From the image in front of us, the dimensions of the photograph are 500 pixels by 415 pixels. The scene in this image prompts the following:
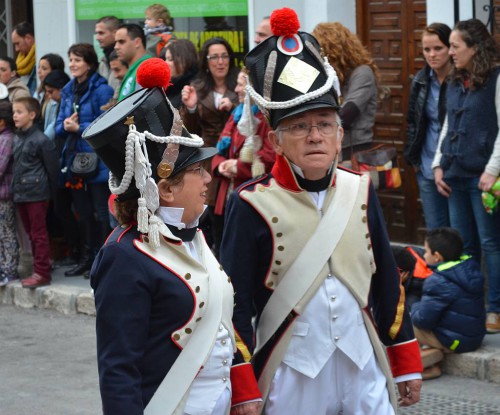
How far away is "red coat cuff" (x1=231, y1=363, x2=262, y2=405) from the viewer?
391 cm

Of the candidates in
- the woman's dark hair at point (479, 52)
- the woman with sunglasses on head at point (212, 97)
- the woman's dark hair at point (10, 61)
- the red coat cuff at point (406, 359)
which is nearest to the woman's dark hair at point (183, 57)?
the woman with sunglasses on head at point (212, 97)

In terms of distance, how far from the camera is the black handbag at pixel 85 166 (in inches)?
390

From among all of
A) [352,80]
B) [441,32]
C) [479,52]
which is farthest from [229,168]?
[479,52]

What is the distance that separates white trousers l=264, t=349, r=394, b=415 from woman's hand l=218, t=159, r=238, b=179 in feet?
13.8

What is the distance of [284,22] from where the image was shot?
13.4 ft

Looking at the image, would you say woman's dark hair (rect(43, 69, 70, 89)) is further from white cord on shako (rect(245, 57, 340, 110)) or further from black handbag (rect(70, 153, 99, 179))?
white cord on shako (rect(245, 57, 340, 110))

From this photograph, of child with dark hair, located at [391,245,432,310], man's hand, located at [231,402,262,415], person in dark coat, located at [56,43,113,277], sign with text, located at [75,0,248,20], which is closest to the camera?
man's hand, located at [231,402,262,415]

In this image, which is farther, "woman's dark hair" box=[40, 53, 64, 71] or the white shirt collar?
"woman's dark hair" box=[40, 53, 64, 71]

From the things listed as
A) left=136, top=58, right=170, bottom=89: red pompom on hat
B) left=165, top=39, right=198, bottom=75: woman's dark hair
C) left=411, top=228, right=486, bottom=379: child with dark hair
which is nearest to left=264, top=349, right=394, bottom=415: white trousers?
left=136, top=58, right=170, bottom=89: red pompom on hat

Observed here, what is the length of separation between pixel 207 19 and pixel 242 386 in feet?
25.3

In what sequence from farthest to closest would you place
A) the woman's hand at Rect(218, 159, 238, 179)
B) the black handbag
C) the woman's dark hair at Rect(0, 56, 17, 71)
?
the woman's dark hair at Rect(0, 56, 17, 71) → the black handbag → the woman's hand at Rect(218, 159, 238, 179)

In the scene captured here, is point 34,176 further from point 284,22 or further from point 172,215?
point 172,215

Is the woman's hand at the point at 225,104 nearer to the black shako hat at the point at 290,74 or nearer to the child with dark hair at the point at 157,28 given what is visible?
the child with dark hair at the point at 157,28

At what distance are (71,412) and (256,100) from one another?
330 cm
